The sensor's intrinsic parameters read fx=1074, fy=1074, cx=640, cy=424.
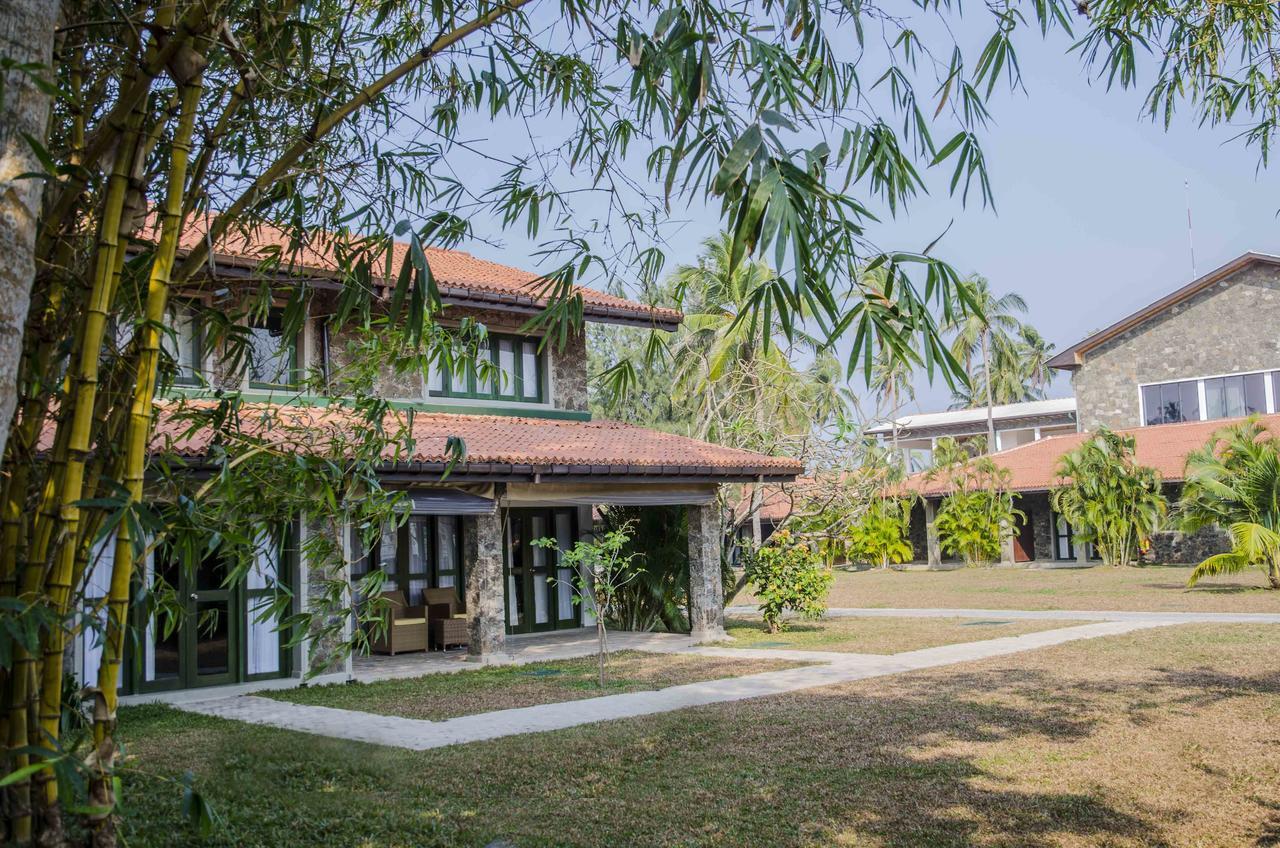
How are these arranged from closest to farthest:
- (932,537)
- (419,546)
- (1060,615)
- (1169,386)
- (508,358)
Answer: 1. (419,546)
2. (508,358)
3. (1060,615)
4. (1169,386)
5. (932,537)

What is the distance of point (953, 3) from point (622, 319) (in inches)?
Result: 475

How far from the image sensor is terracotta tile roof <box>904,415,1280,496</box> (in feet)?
100

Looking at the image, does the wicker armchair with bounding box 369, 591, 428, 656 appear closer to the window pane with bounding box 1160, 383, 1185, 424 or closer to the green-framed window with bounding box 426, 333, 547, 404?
the green-framed window with bounding box 426, 333, 547, 404

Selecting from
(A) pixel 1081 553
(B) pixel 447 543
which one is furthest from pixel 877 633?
(A) pixel 1081 553

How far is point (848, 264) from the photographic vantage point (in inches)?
153

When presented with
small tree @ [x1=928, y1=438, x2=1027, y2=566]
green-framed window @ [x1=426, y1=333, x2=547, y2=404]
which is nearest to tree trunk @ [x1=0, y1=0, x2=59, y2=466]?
green-framed window @ [x1=426, y1=333, x2=547, y2=404]

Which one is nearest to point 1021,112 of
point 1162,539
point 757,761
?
point 757,761

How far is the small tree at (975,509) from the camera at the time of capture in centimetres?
3331

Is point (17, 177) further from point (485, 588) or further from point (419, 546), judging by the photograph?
point (419, 546)

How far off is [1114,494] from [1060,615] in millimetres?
12526

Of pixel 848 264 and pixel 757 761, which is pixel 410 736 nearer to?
pixel 757 761

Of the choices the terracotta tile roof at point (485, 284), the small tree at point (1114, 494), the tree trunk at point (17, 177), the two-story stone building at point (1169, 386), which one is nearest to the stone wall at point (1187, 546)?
the two-story stone building at point (1169, 386)

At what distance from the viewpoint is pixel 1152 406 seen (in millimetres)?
34906

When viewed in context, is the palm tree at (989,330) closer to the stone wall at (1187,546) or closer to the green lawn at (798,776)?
the stone wall at (1187,546)
